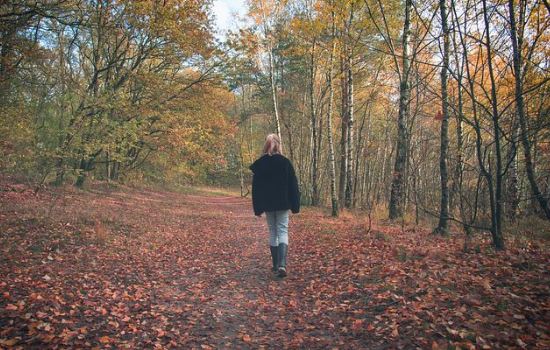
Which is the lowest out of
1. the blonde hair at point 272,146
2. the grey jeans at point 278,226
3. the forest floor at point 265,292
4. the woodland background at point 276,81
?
the forest floor at point 265,292

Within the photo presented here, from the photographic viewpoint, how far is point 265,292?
5531mm

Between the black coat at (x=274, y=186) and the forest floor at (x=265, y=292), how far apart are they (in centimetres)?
132

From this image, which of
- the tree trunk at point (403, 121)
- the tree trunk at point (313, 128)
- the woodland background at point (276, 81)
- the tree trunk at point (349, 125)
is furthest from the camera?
the tree trunk at point (313, 128)

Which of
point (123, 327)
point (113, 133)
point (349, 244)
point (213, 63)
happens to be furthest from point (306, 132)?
point (123, 327)

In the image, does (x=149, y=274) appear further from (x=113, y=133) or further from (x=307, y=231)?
(x=113, y=133)

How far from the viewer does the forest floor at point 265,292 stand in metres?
3.63

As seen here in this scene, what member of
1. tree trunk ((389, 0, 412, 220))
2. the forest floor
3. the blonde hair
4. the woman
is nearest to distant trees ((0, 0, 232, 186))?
the forest floor

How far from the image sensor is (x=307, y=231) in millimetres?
10648

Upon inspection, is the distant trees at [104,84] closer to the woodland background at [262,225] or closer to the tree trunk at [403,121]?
the woodland background at [262,225]

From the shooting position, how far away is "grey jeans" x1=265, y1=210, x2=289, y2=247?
6.14 metres

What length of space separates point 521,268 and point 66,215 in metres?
10.1

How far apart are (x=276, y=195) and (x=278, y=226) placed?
0.58 meters

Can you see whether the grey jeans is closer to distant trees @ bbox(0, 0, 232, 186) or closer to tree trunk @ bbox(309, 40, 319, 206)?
distant trees @ bbox(0, 0, 232, 186)

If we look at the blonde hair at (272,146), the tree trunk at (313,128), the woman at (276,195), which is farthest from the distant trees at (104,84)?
the woman at (276,195)
